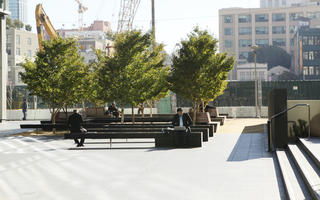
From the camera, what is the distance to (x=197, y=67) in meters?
23.4

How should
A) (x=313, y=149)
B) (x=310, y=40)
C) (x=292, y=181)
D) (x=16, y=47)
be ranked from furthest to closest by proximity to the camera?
(x=16, y=47) < (x=310, y=40) < (x=313, y=149) < (x=292, y=181)

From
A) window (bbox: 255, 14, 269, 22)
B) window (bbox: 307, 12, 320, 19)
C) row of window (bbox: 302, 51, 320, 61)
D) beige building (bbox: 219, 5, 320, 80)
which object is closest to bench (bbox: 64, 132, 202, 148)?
row of window (bbox: 302, 51, 320, 61)

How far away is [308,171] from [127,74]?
54.8 feet

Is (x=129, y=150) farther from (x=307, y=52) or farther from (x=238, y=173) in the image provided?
(x=307, y=52)

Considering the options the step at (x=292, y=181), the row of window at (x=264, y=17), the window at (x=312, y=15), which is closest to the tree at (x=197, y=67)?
the step at (x=292, y=181)

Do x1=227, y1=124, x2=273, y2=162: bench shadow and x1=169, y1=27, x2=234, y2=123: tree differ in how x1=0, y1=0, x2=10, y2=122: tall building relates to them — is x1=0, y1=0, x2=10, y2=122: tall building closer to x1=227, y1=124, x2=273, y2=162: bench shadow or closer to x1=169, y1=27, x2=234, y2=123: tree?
x1=169, y1=27, x2=234, y2=123: tree

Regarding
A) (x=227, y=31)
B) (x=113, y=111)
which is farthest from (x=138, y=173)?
(x=227, y=31)

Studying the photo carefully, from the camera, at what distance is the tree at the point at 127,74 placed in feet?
81.6

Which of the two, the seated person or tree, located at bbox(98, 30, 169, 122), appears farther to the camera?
the seated person

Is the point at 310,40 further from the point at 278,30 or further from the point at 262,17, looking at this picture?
the point at 262,17

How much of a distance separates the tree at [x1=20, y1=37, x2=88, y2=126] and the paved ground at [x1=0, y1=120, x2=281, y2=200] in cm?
740

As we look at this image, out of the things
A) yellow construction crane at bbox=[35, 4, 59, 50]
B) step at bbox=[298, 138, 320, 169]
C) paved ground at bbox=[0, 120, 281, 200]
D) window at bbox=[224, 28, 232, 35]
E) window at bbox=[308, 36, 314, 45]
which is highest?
window at bbox=[224, 28, 232, 35]

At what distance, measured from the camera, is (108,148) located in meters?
16.2

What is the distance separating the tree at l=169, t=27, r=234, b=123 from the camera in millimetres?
23531
